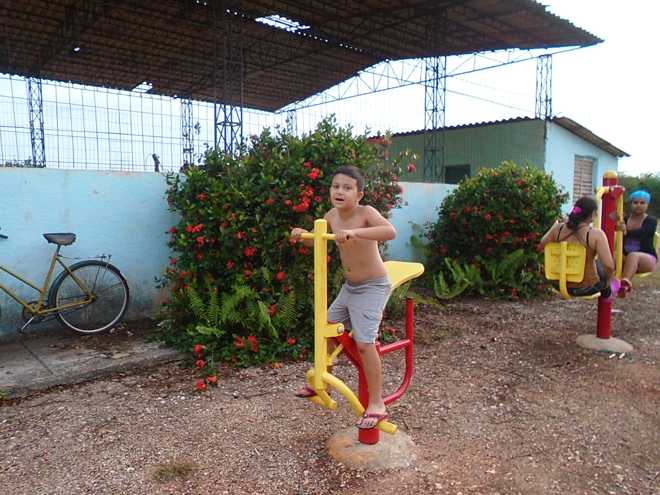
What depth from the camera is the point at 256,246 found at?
4.43 m

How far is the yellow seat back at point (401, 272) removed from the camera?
113 inches

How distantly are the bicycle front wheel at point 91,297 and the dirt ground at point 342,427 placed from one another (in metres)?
1.13

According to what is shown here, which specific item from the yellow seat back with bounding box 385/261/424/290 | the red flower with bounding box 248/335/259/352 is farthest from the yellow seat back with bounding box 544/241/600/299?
the red flower with bounding box 248/335/259/352

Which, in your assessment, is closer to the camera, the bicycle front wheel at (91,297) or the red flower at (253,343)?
the red flower at (253,343)

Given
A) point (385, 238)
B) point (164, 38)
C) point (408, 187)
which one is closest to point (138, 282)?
point (385, 238)

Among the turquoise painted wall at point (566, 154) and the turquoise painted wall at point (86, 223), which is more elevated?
the turquoise painted wall at point (566, 154)

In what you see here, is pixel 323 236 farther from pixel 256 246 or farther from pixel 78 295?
pixel 78 295

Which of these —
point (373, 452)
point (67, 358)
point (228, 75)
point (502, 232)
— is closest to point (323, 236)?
point (373, 452)

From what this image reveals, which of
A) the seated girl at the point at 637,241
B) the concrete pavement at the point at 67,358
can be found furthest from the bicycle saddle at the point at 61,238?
the seated girl at the point at 637,241

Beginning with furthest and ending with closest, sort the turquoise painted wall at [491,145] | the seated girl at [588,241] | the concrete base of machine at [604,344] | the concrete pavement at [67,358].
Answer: the turquoise painted wall at [491,145], the concrete base of machine at [604,344], the seated girl at [588,241], the concrete pavement at [67,358]

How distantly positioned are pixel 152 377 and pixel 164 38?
12.4 meters

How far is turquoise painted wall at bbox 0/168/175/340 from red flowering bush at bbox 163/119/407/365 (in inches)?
30.1

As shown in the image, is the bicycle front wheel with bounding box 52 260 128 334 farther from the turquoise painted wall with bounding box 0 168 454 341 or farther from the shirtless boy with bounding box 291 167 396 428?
the shirtless boy with bounding box 291 167 396 428

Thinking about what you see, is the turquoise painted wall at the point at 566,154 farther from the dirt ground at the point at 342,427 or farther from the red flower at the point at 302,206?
the red flower at the point at 302,206
